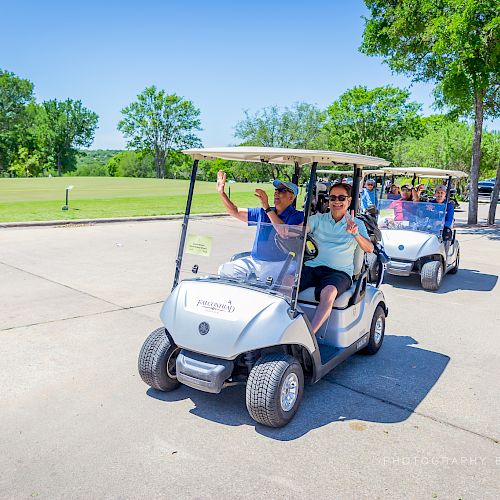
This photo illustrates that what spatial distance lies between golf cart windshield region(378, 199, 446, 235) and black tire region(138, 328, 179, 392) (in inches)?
208

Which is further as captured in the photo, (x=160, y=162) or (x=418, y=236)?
(x=160, y=162)

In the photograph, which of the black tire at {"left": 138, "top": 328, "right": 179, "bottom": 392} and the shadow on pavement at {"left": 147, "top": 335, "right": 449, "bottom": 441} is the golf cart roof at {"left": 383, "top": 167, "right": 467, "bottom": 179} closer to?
the shadow on pavement at {"left": 147, "top": 335, "right": 449, "bottom": 441}

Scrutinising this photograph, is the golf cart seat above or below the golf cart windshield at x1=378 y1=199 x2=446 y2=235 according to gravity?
below

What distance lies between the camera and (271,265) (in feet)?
12.1

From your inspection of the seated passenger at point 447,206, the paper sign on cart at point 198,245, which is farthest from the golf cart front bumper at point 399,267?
the paper sign on cart at point 198,245

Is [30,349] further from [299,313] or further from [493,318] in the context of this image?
[493,318]

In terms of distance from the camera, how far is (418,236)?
776cm

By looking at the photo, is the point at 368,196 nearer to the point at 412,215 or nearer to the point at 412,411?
the point at 412,215

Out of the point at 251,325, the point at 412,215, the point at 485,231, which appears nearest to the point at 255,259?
the point at 251,325

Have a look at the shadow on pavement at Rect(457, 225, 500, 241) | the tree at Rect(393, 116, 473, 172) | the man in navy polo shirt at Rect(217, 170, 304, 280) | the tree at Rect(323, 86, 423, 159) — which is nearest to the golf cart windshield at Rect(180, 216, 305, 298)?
the man in navy polo shirt at Rect(217, 170, 304, 280)

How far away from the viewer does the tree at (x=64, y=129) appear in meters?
65.4

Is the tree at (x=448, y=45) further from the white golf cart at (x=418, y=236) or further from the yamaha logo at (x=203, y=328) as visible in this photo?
the yamaha logo at (x=203, y=328)

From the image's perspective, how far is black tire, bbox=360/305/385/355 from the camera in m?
4.67

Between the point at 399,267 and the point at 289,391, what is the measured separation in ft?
15.5
